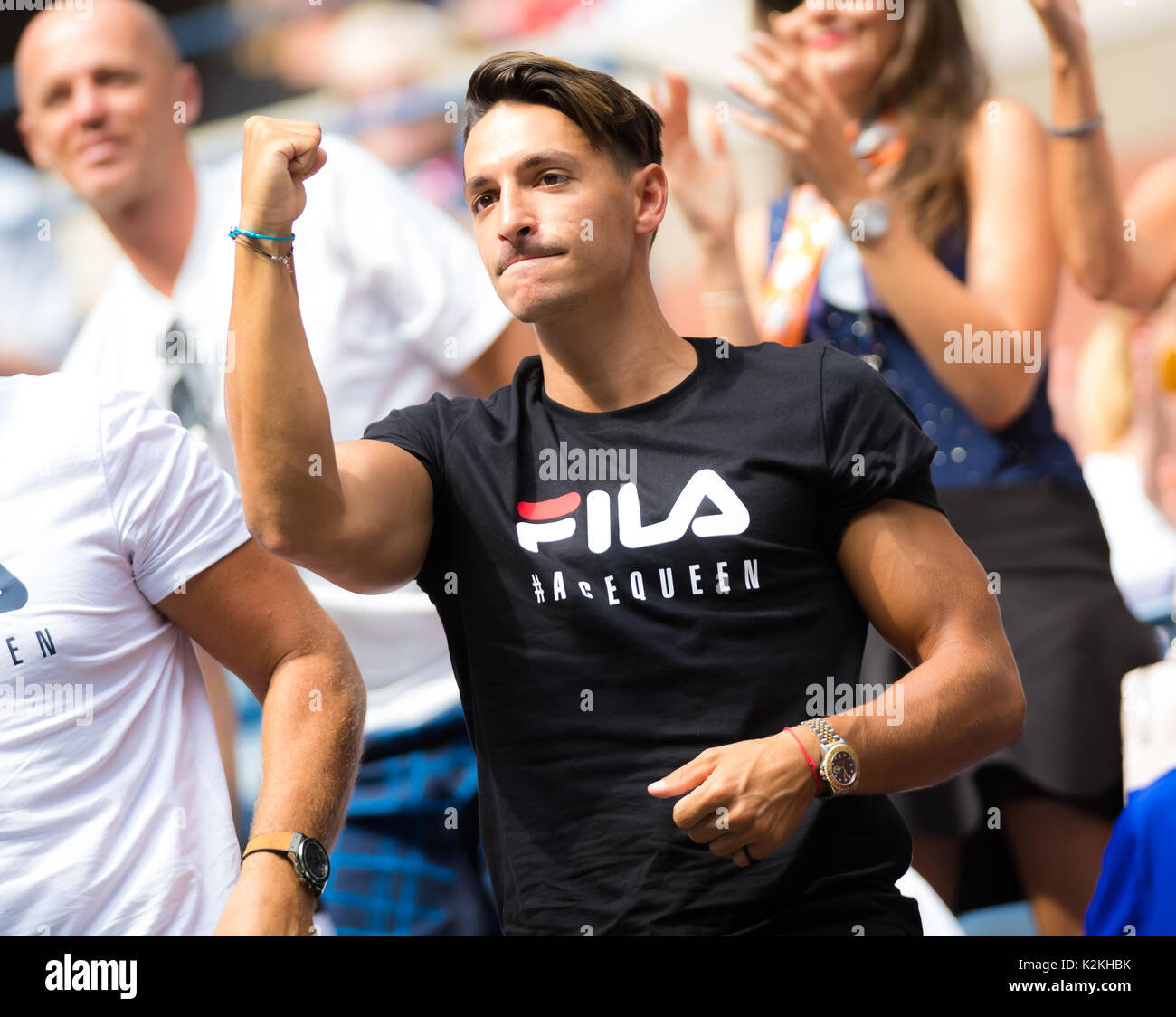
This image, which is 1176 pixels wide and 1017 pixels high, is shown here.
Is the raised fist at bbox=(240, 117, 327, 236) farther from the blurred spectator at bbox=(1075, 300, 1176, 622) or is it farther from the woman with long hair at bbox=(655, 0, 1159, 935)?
the blurred spectator at bbox=(1075, 300, 1176, 622)

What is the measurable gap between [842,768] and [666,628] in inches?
11.3

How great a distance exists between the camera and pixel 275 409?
1.67 m

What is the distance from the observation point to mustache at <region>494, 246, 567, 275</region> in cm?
185

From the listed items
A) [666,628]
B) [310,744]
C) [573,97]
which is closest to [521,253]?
[573,97]

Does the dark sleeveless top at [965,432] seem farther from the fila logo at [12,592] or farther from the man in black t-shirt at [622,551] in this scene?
the fila logo at [12,592]

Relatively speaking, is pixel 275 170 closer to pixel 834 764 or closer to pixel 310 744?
pixel 310 744

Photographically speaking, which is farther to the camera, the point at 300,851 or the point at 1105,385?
the point at 1105,385

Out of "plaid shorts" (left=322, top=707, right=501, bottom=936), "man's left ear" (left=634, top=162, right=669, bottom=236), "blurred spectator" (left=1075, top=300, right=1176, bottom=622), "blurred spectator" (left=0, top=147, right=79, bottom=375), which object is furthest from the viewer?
"blurred spectator" (left=0, top=147, right=79, bottom=375)

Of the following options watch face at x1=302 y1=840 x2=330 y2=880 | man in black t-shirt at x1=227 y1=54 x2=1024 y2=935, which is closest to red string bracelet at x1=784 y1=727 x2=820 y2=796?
man in black t-shirt at x1=227 y1=54 x2=1024 y2=935

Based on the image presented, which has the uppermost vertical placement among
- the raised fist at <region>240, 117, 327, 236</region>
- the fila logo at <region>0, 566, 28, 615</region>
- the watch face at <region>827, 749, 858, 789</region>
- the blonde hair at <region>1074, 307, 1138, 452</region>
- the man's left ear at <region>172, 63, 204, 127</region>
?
the man's left ear at <region>172, 63, 204, 127</region>

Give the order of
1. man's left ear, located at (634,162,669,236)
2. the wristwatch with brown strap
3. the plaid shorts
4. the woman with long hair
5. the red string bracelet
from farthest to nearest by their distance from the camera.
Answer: the plaid shorts
the woman with long hair
man's left ear, located at (634,162,669,236)
the wristwatch with brown strap
the red string bracelet
